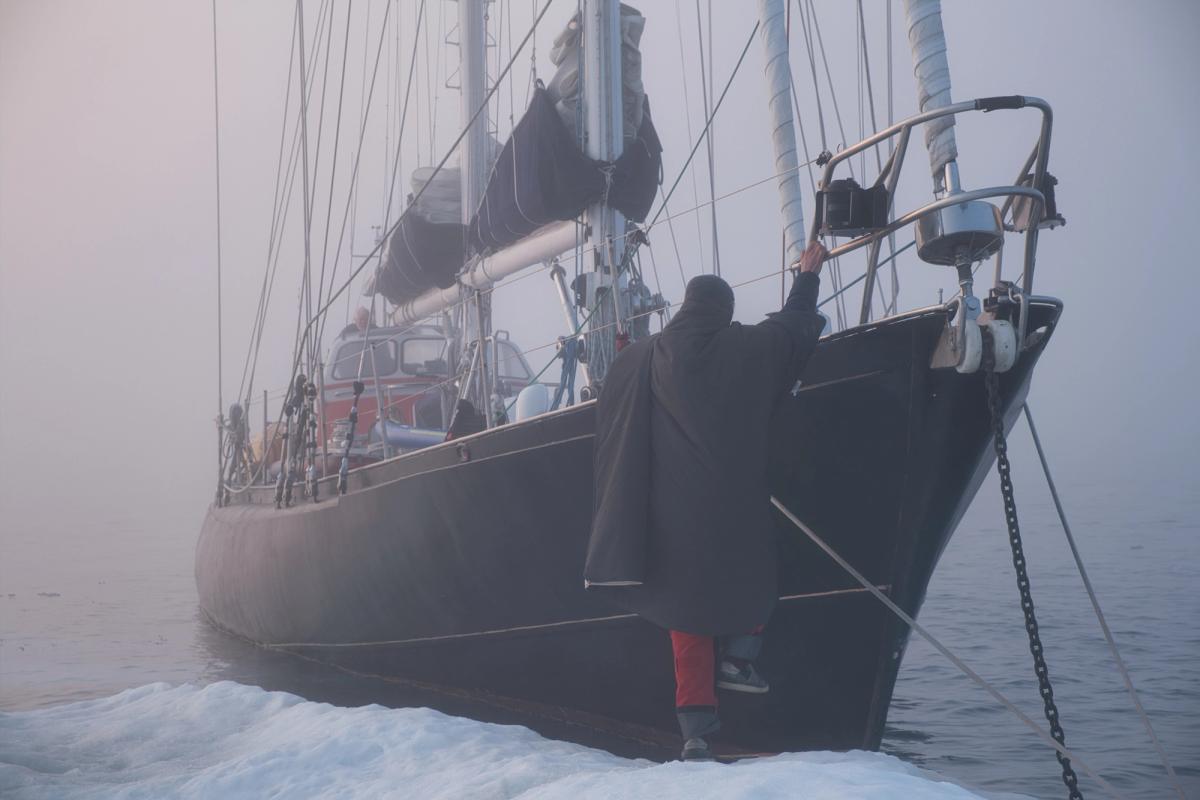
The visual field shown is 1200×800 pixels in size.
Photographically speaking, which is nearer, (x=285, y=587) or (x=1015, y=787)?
(x=1015, y=787)

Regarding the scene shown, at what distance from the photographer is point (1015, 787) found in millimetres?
5047

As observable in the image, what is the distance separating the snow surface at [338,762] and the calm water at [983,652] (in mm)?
1808

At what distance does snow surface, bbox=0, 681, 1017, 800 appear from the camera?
A: 293 centimetres

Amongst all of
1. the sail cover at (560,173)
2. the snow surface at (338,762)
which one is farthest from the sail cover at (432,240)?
the snow surface at (338,762)

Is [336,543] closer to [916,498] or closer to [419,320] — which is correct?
[916,498]

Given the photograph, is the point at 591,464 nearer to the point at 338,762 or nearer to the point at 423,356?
the point at 338,762

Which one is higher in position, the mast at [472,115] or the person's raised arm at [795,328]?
the mast at [472,115]

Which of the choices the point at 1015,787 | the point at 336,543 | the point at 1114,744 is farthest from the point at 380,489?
the point at 1114,744

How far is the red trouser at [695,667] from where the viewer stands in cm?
376

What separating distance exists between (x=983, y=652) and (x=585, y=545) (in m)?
4.81

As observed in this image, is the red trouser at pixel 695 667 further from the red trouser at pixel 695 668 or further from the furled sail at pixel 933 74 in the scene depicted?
the furled sail at pixel 933 74

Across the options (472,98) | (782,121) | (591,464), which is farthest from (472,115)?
(591,464)

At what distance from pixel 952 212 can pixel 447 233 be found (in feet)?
24.6

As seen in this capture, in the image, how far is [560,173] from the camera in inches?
295
